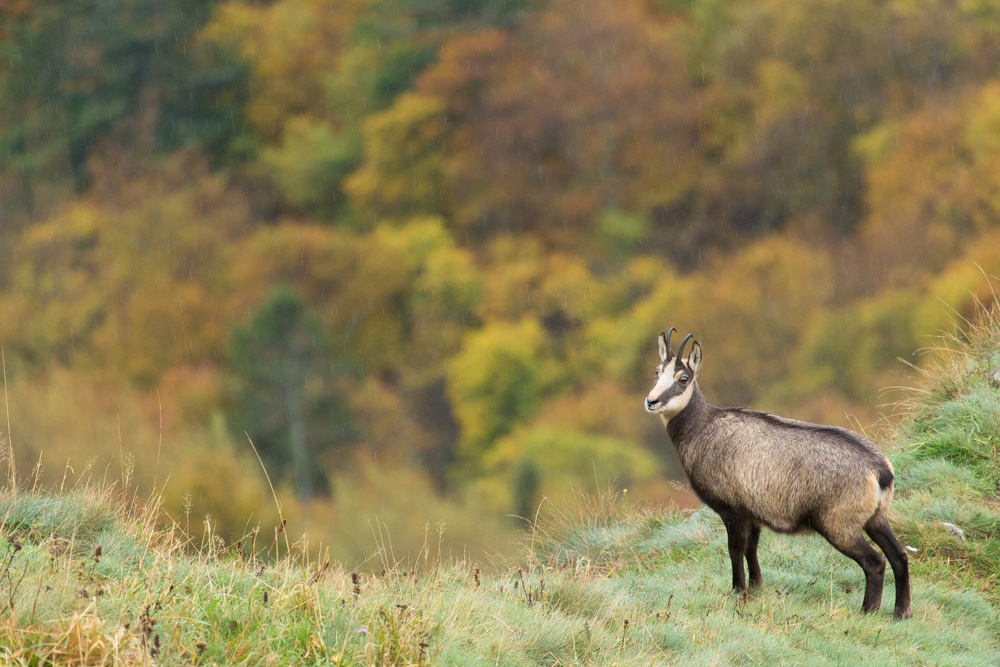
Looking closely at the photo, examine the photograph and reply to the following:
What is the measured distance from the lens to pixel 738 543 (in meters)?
6.75

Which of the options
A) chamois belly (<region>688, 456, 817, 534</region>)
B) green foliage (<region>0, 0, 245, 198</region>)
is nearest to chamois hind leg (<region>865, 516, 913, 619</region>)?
chamois belly (<region>688, 456, 817, 534</region>)

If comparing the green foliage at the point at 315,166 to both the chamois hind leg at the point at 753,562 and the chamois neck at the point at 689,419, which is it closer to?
the chamois neck at the point at 689,419

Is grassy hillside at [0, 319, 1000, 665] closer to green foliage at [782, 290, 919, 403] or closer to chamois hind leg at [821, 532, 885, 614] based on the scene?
chamois hind leg at [821, 532, 885, 614]

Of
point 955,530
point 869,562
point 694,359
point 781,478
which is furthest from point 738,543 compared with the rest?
point 955,530

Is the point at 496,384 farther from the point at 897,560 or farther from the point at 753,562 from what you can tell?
the point at 897,560

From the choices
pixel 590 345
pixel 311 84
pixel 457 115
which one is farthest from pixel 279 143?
pixel 590 345

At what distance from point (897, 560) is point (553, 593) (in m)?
2.24

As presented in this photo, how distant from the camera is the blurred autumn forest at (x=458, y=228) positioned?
40781 mm

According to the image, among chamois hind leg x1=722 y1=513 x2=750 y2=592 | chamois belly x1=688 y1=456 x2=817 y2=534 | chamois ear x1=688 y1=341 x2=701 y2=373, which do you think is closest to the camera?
chamois belly x1=688 y1=456 x2=817 y2=534

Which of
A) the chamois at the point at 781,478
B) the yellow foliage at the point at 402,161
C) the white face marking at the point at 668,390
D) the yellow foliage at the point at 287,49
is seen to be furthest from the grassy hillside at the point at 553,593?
the yellow foliage at the point at 287,49

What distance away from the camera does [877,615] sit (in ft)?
21.3

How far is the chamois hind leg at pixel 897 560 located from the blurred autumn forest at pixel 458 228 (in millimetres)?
25044

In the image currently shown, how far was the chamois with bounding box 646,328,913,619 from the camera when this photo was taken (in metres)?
6.48

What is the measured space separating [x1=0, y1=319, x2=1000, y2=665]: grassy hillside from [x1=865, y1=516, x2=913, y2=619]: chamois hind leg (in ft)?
0.41
